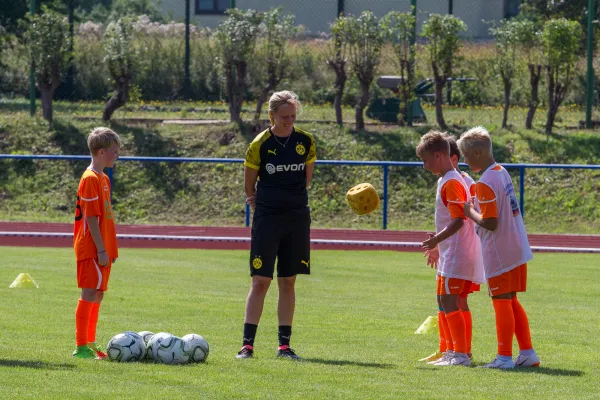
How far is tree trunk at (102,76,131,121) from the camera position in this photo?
2447 cm

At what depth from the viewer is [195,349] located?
279 inches

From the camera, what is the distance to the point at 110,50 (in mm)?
24531

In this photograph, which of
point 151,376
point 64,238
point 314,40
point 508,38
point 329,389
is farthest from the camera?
point 314,40

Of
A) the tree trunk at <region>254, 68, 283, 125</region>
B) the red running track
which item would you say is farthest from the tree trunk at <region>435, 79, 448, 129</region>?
the red running track

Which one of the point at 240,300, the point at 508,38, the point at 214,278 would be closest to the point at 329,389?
the point at 240,300

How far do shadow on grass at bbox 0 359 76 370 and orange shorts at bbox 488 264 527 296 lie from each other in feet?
9.54

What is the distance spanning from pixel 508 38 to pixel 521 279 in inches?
676

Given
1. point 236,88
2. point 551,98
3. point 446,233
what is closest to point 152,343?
point 446,233

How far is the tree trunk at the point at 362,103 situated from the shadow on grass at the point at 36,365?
1755cm

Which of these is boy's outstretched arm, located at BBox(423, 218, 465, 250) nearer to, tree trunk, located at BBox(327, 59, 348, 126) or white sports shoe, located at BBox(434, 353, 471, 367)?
white sports shoe, located at BBox(434, 353, 471, 367)

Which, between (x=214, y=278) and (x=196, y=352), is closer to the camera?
(x=196, y=352)

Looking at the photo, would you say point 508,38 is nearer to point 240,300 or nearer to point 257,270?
point 240,300

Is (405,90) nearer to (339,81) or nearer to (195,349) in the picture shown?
(339,81)

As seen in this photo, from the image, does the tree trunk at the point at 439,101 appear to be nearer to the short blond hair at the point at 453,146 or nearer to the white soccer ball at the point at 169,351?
the short blond hair at the point at 453,146
